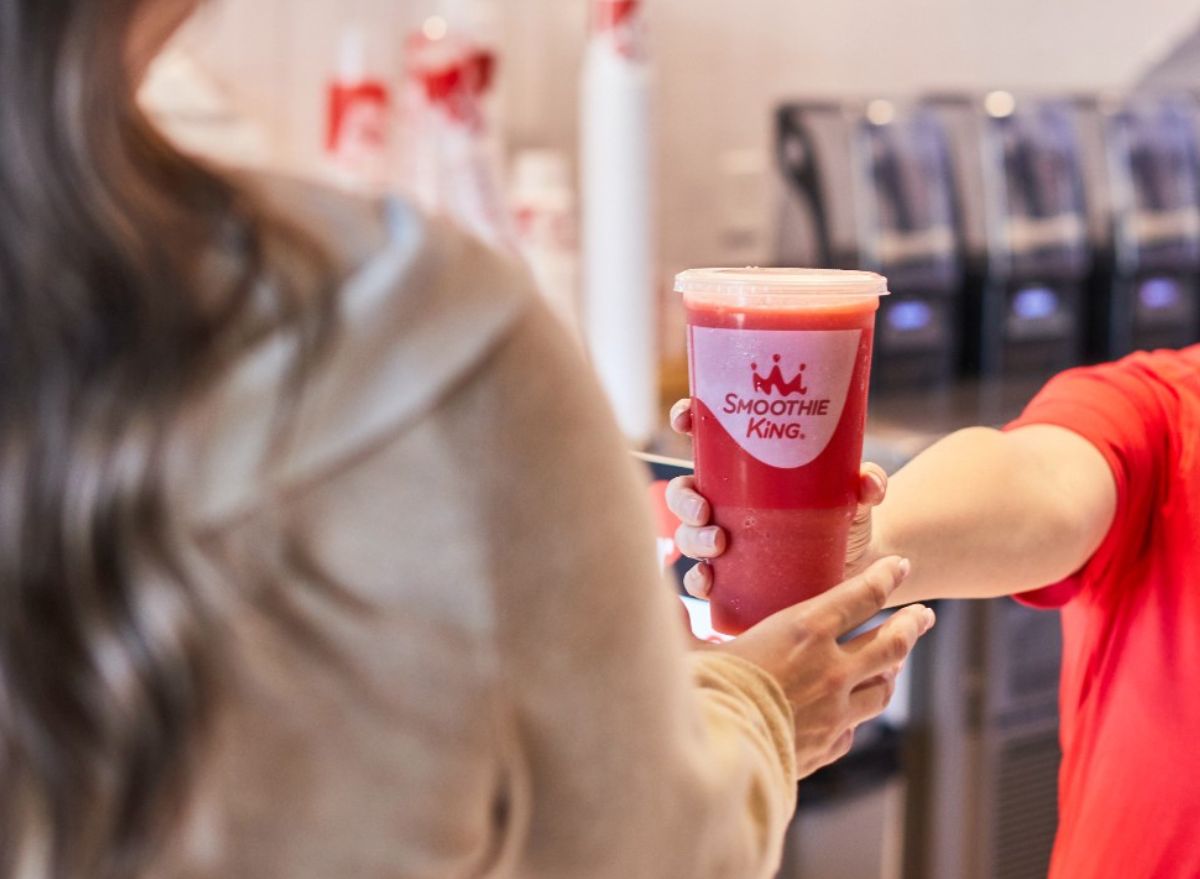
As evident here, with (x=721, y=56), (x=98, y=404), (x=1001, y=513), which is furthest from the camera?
(x=721, y=56)

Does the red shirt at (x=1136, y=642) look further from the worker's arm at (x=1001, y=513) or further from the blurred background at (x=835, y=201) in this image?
the blurred background at (x=835, y=201)

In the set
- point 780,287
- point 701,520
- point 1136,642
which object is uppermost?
point 780,287

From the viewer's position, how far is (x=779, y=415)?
2.02 ft

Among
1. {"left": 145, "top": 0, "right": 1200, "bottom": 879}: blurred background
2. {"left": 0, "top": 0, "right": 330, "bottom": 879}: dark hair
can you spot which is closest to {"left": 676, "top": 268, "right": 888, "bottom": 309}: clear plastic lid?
{"left": 0, "top": 0, "right": 330, "bottom": 879}: dark hair

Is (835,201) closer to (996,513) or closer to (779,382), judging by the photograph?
(996,513)

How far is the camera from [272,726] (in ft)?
1.51

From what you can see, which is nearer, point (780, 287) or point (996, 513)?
point (780, 287)

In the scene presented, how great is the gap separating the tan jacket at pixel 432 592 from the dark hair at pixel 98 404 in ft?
0.05

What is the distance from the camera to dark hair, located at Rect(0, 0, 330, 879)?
16.3 inches

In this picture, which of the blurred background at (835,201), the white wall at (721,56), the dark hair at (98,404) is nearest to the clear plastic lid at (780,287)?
the dark hair at (98,404)

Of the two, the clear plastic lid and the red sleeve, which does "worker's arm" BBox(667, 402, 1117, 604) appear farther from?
the clear plastic lid

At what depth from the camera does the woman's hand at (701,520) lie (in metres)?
0.66

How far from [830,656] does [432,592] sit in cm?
23

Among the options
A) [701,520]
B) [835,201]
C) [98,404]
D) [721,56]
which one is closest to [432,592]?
[98,404]
